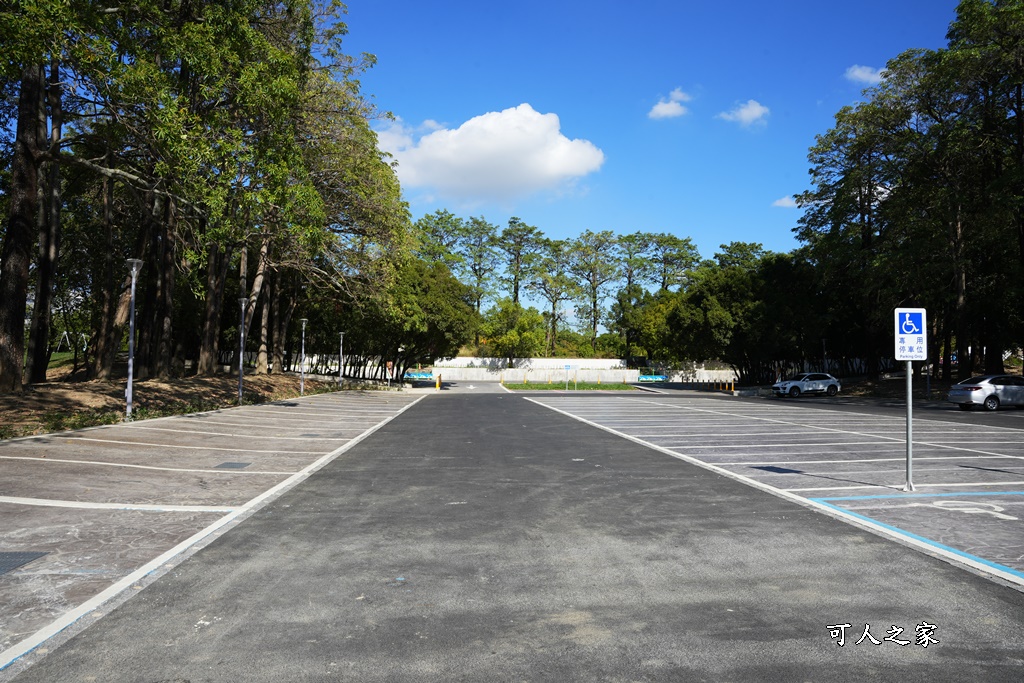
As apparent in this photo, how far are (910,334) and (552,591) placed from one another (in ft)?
20.9

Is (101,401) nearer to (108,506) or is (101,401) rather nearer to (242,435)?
(242,435)

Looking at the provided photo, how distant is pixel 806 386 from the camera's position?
138 ft

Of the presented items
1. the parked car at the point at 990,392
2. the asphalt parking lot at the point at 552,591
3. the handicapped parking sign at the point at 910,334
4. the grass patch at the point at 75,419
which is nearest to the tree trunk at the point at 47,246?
the grass patch at the point at 75,419

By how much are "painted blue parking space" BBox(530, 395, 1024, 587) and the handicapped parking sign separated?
1.79 metres

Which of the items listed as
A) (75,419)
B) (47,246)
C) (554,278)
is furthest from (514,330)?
(75,419)

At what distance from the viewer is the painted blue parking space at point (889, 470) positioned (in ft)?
20.5

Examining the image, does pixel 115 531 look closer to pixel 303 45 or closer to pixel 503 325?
pixel 303 45

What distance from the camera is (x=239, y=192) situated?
19719 mm

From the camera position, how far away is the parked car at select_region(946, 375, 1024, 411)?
90.1 ft

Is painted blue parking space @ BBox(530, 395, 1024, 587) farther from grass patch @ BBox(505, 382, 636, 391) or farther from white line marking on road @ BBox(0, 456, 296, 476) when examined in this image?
grass patch @ BBox(505, 382, 636, 391)

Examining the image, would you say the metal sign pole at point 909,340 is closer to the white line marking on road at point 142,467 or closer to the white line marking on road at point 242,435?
the white line marking on road at point 142,467

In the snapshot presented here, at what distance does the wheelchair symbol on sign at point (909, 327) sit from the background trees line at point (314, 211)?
14858mm

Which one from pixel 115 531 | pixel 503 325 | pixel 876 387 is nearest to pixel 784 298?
pixel 876 387

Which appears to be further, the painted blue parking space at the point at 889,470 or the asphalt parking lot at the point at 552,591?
the painted blue parking space at the point at 889,470
